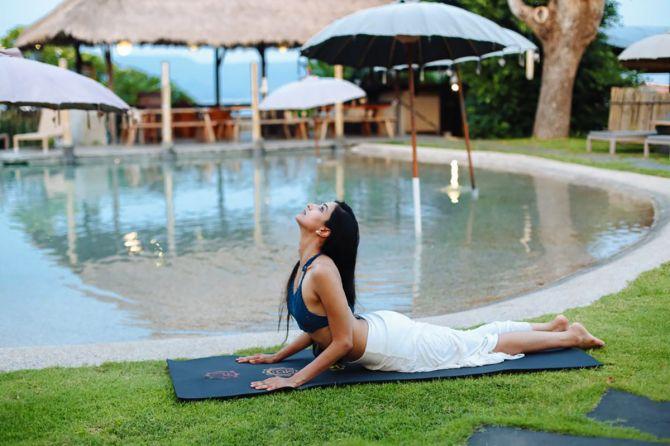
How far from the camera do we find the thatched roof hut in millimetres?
19938

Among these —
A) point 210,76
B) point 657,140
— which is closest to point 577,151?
point 657,140

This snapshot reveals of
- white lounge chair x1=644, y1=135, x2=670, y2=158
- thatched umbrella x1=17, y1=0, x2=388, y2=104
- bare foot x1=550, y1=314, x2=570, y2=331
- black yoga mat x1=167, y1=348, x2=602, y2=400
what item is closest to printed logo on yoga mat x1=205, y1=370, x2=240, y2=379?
black yoga mat x1=167, y1=348, x2=602, y2=400

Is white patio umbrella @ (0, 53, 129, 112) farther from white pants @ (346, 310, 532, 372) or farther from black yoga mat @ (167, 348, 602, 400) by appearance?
white pants @ (346, 310, 532, 372)

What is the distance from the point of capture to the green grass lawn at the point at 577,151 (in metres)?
12.8

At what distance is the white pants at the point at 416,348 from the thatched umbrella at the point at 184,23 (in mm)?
17785

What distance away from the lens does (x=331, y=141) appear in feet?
69.4

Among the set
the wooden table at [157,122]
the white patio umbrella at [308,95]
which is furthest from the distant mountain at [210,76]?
the white patio umbrella at [308,95]

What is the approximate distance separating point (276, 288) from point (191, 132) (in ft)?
55.8

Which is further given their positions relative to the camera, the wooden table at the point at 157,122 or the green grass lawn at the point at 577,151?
the wooden table at the point at 157,122

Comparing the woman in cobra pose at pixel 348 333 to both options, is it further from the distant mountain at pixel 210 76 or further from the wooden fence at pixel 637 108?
the distant mountain at pixel 210 76

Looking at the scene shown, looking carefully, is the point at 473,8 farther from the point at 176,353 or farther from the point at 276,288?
the point at 176,353

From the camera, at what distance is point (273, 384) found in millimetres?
3441

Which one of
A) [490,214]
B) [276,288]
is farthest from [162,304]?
[490,214]

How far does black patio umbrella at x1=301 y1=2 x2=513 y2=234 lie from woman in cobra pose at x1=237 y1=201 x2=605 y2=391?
4542 mm
